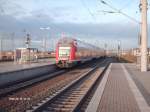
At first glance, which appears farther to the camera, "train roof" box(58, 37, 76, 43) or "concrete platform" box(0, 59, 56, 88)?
"train roof" box(58, 37, 76, 43)

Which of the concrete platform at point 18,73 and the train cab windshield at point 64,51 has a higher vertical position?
the train cab windshield at point 64,51

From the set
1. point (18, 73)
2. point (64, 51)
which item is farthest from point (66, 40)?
point (18, 73)

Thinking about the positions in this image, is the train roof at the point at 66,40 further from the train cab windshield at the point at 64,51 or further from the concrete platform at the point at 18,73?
the concrete platform at the point at 18,73

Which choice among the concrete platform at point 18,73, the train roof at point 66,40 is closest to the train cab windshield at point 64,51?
the train roof at point 66,40

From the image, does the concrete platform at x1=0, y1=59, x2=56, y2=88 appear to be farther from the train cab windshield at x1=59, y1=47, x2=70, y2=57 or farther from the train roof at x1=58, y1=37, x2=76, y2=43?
the train roof at x1=58, y1=37, x2=76, y2=43

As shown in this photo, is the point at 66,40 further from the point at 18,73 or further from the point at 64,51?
the point at 18,73

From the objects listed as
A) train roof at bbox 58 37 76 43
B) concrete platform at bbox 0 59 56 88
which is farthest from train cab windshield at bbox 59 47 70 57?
concrete platform at bbox 0 59 56 88

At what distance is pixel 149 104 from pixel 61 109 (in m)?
3.32

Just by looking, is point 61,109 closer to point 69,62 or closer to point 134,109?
point 134,109

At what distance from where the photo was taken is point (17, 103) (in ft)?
50.5

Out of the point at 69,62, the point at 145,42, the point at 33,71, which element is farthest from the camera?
the point at 69,62

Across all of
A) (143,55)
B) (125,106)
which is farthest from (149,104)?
(143,55)

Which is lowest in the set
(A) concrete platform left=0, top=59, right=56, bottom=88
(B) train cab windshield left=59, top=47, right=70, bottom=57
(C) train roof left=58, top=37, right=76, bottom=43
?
(A) concrete platform left=0, top=59, right=56, bottom=88

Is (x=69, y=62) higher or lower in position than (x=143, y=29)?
lower
